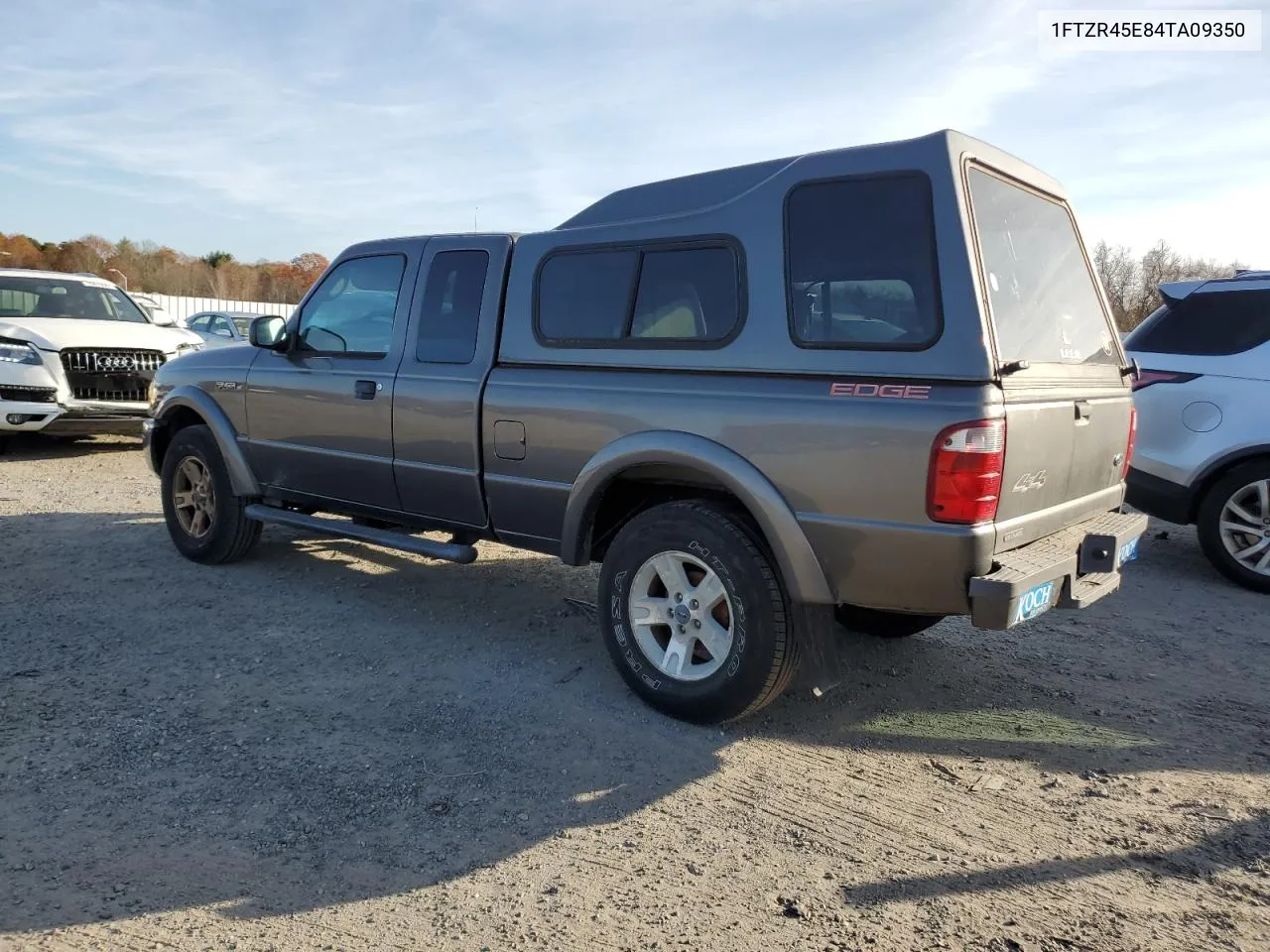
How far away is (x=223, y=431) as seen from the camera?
19.2 ft

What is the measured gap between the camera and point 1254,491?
6.19 metres

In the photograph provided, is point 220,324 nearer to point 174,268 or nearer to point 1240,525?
point 1240,525

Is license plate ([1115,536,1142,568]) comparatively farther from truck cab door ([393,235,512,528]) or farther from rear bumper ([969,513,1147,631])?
truck cab door ([393,235,512,528])

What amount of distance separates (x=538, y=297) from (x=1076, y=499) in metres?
2.53

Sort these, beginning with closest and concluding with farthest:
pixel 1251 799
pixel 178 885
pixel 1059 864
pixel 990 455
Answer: pixel 178 885 < pixel 1059 864 < pixel 990 455 < pixel 1251 799

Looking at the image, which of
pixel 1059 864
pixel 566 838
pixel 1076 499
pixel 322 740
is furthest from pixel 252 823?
pixel 1076 499

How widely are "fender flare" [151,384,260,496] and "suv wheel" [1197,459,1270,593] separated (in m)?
6.16

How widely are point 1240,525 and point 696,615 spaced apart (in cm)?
443

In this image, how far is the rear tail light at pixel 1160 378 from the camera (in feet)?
20.9

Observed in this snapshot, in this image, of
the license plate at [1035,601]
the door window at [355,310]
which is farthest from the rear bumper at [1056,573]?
the door window at [355,310]

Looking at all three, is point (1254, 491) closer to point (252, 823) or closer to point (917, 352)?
point (917, 352)

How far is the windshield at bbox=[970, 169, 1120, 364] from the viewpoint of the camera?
3443mm

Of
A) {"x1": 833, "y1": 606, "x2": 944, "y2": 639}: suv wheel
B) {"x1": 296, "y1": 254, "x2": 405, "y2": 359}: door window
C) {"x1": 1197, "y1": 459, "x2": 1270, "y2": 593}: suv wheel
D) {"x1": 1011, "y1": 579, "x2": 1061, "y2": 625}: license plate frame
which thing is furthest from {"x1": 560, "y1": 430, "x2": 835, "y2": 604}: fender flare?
{"x1": 1197, "y1": 459, "x2": 1270, "y2": 593}: suv wheel

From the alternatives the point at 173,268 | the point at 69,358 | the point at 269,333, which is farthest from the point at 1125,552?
the point at 173,268
